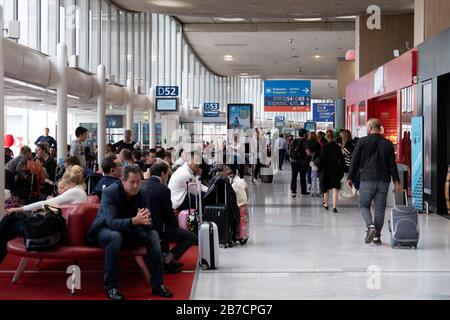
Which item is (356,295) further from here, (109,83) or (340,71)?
(340,71)

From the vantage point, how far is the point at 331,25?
32469mm

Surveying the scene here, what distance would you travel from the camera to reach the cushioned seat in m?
7.11

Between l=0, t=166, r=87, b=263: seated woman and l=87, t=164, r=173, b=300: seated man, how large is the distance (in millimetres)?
979

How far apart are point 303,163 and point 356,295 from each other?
41.3 feet

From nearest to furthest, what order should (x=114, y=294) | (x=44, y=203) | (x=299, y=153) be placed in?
(x=114, y=294)
(x=44, y=203)
(x=299, y=153)

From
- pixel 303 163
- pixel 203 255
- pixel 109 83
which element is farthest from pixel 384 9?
pixel 203 255

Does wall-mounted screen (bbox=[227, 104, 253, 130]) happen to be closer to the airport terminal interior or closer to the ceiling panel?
the airport terminal interior

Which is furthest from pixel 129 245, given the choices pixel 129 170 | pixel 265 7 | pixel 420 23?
pixel 265 7

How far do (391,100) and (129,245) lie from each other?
57.2 feet

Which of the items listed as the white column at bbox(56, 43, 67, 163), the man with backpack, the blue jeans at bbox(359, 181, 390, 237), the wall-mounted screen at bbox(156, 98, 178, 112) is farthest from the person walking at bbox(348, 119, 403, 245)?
the wall-mounted screen at bbox(156, 98, 178, 112)

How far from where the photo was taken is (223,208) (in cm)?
970

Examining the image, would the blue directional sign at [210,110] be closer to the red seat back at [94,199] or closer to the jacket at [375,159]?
the jacket at [375,159]

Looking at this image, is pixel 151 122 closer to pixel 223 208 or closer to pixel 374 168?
pixel 374 168

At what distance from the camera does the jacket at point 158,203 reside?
802 centimetres
